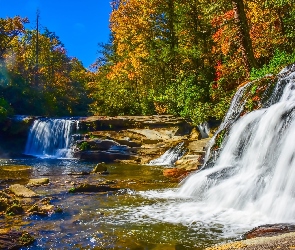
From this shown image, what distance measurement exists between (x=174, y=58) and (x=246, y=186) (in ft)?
71.0

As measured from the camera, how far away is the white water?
24.5 ft

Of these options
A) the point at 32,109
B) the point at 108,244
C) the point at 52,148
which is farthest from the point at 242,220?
the point at 32,109

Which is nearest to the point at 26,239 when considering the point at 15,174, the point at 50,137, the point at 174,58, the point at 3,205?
the point at 3,205

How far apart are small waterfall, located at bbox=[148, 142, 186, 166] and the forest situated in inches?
131

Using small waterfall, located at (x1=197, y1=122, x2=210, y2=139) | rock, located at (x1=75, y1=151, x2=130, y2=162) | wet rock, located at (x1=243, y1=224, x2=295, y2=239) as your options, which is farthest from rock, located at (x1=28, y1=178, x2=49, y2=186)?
small waterfall, located at (x1=197, y1=122, x2=210, y2=139)

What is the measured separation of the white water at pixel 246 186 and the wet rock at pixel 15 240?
270 centimetres

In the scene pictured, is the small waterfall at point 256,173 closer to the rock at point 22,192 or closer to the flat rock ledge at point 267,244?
the flat rock ledge at point 267,244

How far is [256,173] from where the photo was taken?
931cm

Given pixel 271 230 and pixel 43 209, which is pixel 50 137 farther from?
pixel 271 230

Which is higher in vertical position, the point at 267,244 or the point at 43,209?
the point at 267,244

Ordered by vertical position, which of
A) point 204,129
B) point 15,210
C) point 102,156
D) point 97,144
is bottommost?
point 15,210

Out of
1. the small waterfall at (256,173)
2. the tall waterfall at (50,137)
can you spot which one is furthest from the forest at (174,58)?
the small waterfall at (256,173)

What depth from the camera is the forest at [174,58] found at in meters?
21.2

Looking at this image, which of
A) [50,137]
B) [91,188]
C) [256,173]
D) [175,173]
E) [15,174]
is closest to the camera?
[256,173]
